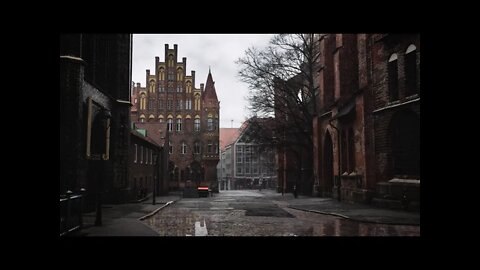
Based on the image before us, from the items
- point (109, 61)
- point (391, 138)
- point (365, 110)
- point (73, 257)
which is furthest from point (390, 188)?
point (73, 257)

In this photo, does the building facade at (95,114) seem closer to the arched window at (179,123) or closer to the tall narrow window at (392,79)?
the tall narrow window at (392,79)

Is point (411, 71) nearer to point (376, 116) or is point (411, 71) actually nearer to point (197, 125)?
point (376, 116)

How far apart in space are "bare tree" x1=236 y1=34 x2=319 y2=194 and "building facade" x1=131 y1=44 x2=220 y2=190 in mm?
22303

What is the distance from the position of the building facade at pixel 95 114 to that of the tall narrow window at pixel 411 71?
1312 centimetres

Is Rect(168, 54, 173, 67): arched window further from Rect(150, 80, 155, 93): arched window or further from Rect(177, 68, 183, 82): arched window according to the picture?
Rect(150, 80, 155, 93): arched window

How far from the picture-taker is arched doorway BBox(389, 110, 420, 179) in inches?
794

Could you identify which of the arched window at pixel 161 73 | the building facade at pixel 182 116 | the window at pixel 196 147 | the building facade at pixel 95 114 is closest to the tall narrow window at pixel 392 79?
the building facade at pixel 95 114

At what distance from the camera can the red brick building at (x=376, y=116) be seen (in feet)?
66.4

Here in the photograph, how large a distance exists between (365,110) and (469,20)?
757 inches

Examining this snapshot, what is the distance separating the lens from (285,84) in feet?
124

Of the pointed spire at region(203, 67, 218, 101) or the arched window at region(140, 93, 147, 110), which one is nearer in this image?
the arched window at region(140, 93, 147, 110)

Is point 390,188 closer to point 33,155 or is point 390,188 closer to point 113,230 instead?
point 113,230

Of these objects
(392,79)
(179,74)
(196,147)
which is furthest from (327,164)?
(179,74)

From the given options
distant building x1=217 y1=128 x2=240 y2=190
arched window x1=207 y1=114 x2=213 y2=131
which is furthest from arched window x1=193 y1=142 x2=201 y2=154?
distant building x1=217 y1=128 x2=240 y2=190
